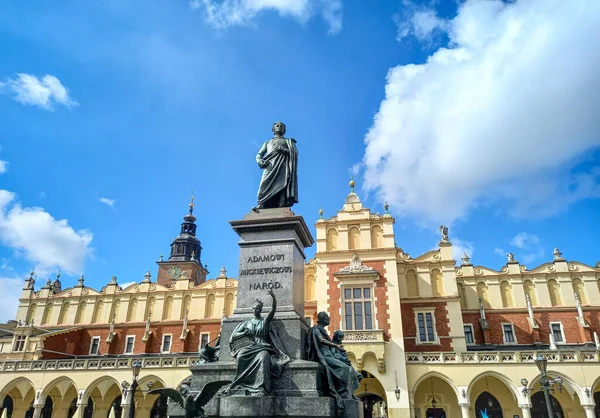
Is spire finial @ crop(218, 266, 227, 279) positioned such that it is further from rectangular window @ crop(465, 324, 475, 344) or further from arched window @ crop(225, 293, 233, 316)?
rectangular window @ crop(465, 324, 475, 344)

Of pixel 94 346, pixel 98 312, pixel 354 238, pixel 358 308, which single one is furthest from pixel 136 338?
pixel 354 238

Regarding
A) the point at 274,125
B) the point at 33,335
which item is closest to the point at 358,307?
the point at 274,125

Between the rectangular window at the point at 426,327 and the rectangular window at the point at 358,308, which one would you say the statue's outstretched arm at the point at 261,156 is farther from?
the rectangular window at the point at 426,327

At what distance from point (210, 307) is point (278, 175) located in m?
28.1

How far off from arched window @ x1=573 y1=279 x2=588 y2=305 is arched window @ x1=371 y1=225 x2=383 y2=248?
13.9 m

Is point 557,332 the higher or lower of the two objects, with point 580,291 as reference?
lower

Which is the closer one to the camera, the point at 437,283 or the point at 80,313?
the point at 437,283

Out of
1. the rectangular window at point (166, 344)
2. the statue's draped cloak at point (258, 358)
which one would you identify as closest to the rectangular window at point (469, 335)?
the rectangular window at point (166, 344)

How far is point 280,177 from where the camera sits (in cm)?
816

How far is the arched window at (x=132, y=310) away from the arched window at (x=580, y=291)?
3266cm

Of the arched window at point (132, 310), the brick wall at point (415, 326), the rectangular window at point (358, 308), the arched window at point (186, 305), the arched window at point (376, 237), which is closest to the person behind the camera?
the rectangular window at point (358, 308)

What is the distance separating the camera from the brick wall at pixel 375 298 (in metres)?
24.1

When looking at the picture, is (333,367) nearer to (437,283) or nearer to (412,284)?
(412,284)

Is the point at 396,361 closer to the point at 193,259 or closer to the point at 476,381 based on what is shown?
the point at 476,381
